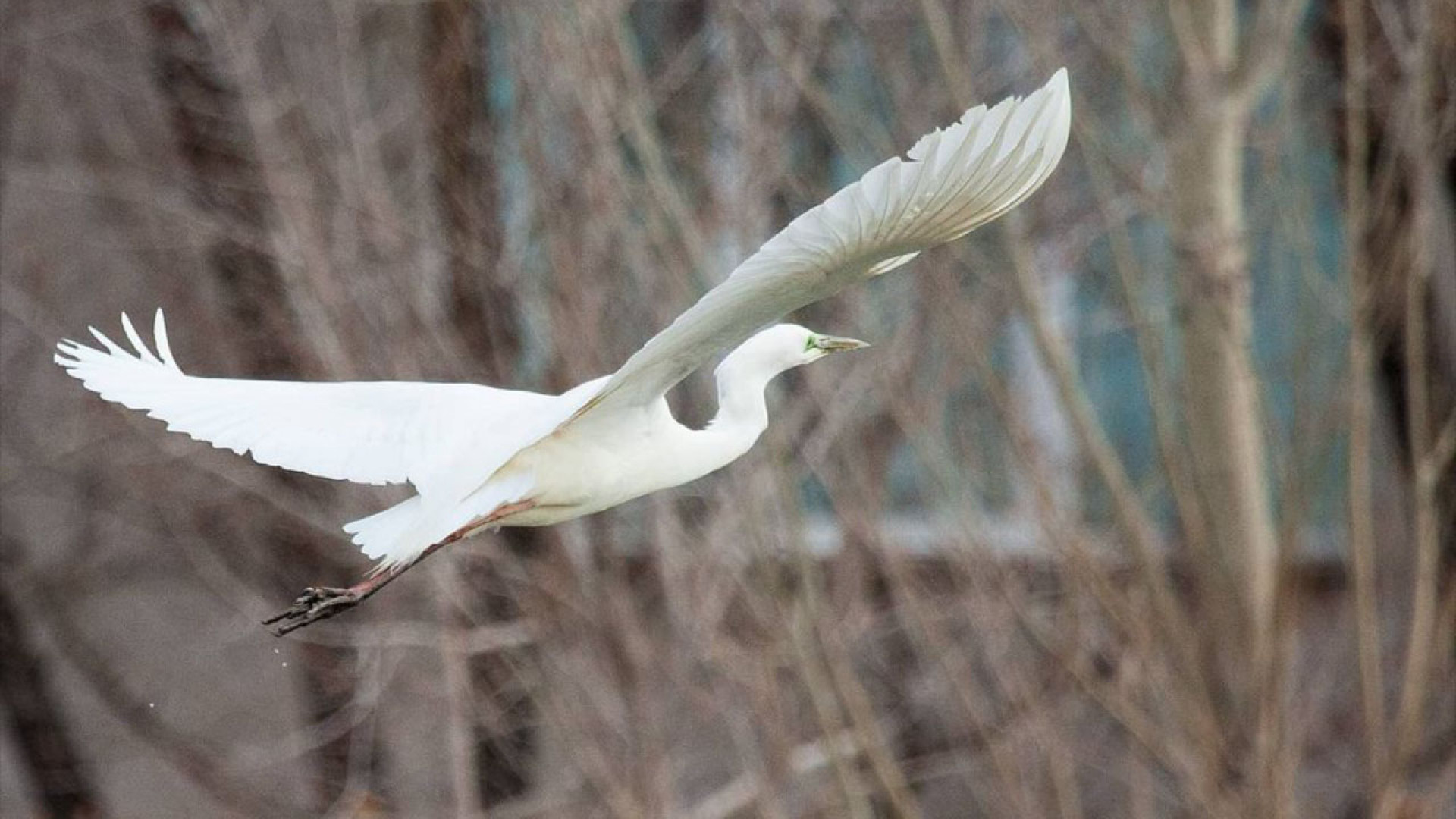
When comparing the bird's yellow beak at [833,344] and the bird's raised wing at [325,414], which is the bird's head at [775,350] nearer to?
the bird's yellow beak at [833,344]

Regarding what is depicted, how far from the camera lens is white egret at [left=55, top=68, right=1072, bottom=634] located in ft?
9.21

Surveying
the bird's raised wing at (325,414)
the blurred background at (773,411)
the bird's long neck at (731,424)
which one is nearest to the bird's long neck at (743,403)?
the bird's long neck at (731,424)

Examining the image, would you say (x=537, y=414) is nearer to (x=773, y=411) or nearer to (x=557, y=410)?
(x=557, y=410)

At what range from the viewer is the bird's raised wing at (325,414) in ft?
10.5

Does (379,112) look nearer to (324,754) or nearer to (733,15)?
(733,15)

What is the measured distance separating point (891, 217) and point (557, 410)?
611mm

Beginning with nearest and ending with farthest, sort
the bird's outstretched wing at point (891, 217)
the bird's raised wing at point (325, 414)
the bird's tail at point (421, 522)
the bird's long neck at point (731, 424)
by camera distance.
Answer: the bird's outstretched wing at point (891, 217) < the bird's tail at point (421, 522) < the bird's raised wing at point (325, 414) < the bird's long neck at point (731, 424)

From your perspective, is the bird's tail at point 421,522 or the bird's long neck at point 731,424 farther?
the bird's long neck at point 731,424

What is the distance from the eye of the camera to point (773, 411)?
6309 millimetres

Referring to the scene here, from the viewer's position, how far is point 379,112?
23.5ft

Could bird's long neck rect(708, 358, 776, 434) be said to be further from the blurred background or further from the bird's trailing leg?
the blurred background

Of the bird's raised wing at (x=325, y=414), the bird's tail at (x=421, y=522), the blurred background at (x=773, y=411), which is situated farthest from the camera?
the blurred background at (x=773, y=411)

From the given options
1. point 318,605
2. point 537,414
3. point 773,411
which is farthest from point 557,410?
point 773,411

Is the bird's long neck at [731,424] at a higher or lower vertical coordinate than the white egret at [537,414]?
lower
